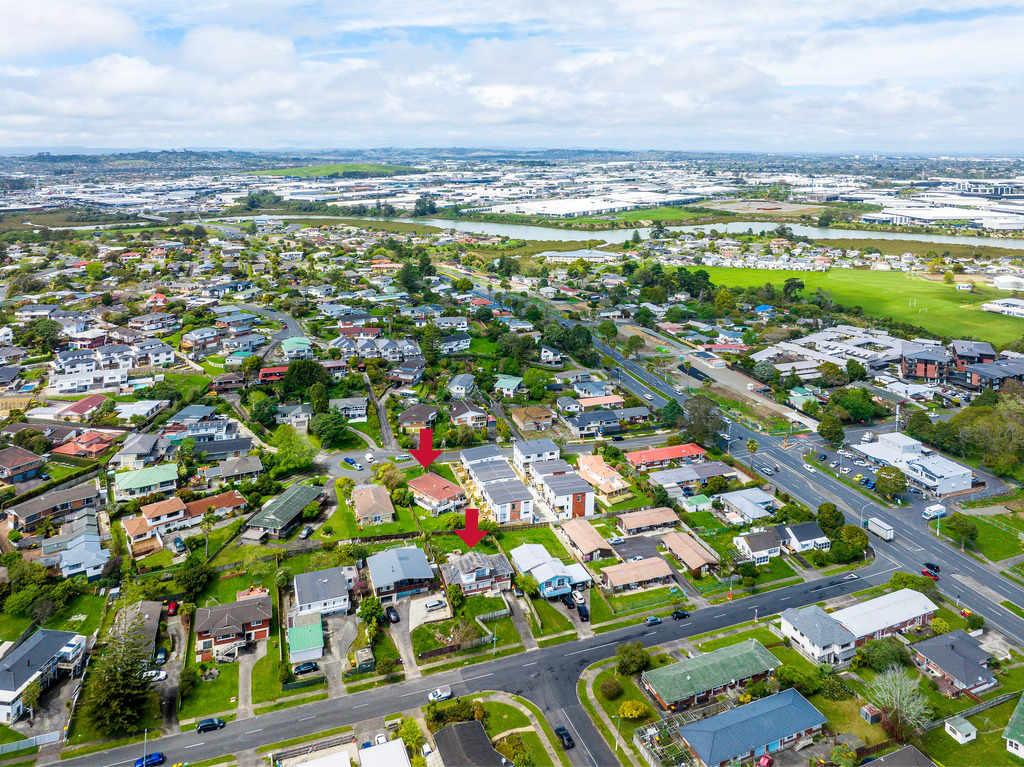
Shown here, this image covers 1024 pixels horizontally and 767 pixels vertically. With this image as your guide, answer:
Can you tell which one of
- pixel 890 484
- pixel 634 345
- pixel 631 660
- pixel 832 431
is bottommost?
pixel 631 660

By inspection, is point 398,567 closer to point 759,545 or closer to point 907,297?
point 759,545

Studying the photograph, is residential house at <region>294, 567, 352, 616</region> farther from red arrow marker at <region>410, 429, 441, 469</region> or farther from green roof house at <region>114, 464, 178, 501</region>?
green roof house at <region>114, 464, 178, 501</region>

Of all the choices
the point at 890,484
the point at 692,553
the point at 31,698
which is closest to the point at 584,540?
the point at 692,553

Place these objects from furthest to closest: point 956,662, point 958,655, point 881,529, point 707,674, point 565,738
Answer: point 881,529 < point 958,655 < point 956,662 < point 707,674 < point 565,738

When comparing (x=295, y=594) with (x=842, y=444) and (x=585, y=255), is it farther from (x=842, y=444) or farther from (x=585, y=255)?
(x=585, y=255)

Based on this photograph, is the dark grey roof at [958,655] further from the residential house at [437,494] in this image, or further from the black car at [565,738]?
the residential house at [437,494]

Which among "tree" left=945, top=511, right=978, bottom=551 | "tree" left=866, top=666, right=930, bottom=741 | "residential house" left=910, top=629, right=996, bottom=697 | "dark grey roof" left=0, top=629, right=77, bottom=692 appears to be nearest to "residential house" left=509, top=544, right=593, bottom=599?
"tree" left=866, top=666, right=930, bottom=741

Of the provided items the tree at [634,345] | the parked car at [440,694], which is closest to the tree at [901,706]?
the parked car at [440,694]
